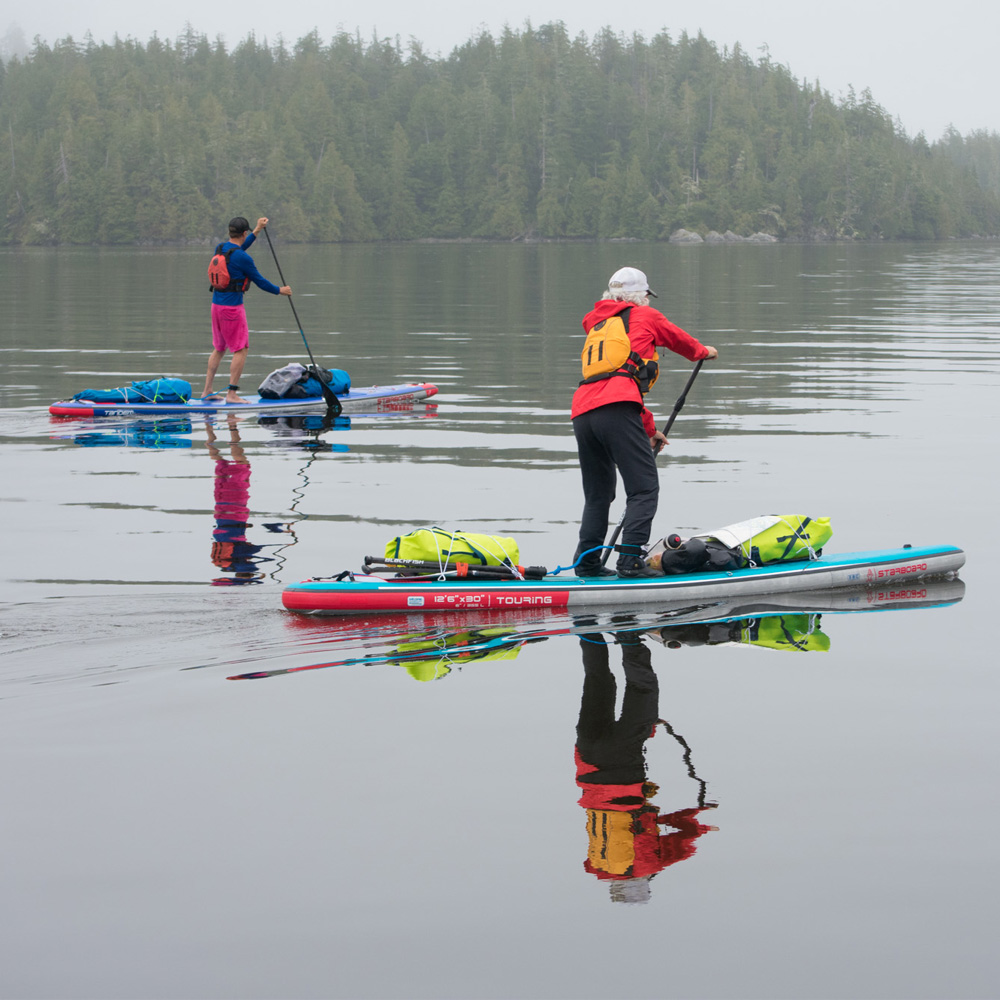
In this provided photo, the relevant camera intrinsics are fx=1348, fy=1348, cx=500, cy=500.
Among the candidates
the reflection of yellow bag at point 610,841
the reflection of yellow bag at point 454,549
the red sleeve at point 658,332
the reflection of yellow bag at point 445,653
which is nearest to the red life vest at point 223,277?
the reflection of yellow bag at point 454,549

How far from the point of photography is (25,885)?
15.2 ft

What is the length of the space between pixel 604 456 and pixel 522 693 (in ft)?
7.51

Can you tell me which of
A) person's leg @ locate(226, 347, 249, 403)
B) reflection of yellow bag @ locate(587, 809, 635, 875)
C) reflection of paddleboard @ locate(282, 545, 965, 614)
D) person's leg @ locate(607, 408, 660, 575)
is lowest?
reflection of yellow bag @ locate(587, 809, 635, 875)

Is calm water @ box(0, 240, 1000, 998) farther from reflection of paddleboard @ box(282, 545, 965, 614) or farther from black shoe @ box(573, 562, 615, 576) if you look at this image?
black shoe @ box(573, 562, 615, 576)

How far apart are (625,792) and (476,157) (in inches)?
6519

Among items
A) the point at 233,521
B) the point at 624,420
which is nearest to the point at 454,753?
the point at 624,420

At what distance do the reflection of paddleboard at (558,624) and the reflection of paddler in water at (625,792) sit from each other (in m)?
0.67

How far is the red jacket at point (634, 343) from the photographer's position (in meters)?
8.15

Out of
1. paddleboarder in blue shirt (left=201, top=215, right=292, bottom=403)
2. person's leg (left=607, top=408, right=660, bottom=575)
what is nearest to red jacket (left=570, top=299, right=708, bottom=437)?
person's leg (left=607, top=408, right=660, bottom=575)

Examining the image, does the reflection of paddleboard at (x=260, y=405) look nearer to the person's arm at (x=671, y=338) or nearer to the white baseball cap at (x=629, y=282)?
the white baseball cap at (x=629, y=282)

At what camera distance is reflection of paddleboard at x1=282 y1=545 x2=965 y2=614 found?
26.2ft

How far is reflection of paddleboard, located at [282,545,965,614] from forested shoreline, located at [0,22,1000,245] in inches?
5314

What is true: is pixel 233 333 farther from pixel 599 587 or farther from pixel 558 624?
pixel 558 624

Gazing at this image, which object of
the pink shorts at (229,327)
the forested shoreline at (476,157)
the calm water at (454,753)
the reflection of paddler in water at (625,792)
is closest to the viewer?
the calm water at (454,753)
